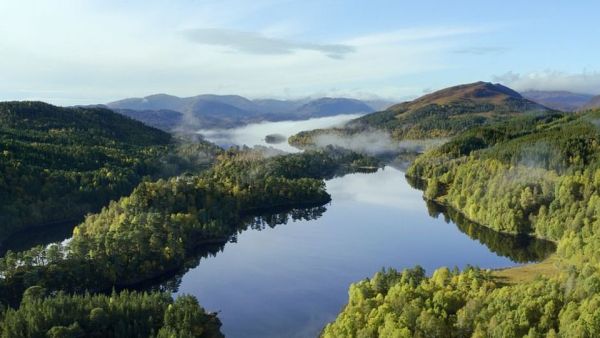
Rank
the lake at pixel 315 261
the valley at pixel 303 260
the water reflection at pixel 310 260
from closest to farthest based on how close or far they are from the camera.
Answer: the valley at pixel 303 260
the lake at pixel 315 261
the water reflection at pixel 310 260

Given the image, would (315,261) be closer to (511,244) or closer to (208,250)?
(208,250)

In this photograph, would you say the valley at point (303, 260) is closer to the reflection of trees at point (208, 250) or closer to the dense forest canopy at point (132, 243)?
the dense forest canopy at point (132, 243)

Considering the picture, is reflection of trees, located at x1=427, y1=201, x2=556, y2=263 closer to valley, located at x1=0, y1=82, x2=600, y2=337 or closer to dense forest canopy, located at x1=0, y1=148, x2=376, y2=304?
valley, located at x1=0, y1=82, x2=600, y2=337

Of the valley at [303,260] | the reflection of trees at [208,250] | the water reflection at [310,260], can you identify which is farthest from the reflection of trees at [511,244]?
the reflection of trees at [208,250]

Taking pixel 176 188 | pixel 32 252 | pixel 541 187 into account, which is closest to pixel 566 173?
pixel 541 187

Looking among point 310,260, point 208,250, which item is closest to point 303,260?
point 310,260

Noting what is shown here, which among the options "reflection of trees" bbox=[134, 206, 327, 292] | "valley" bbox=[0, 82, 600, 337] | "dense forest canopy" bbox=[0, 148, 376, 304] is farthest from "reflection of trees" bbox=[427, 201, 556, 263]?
"dense forest canopy" bbox=[0, 148, 376, 304]
